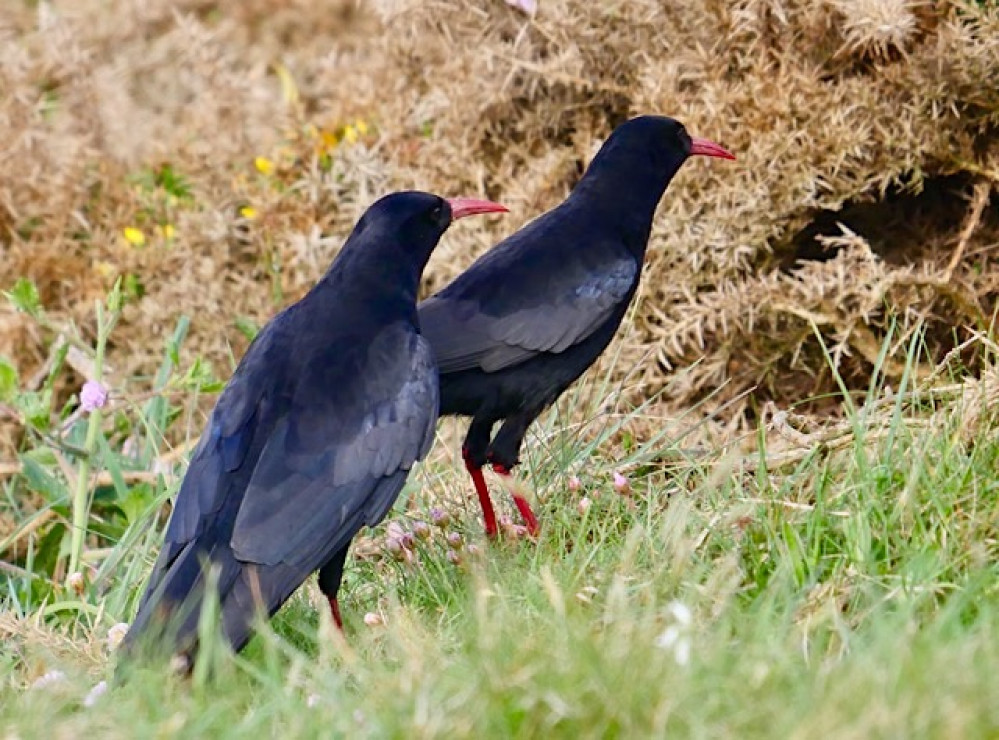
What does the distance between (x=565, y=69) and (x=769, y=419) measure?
1705 millimetres

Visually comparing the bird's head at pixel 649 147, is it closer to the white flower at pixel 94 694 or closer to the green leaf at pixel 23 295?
the green leaf at pixel 23 295

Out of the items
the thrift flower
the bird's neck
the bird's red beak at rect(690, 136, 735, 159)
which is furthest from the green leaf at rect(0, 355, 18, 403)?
the bird's red beak at rect(690, 136, 735, 159)

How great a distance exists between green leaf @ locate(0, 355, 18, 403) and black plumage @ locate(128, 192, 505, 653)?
42.6 inches

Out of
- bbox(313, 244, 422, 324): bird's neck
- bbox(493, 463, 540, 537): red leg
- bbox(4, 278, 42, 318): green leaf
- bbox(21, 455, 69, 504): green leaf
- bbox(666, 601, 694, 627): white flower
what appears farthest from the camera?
bbox(21, 455, 69, 504): green leaf

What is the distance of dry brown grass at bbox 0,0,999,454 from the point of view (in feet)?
20.3

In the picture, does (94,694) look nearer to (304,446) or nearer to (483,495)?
(304,446)

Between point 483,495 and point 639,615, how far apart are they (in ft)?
5.02

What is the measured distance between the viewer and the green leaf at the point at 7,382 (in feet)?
18.1

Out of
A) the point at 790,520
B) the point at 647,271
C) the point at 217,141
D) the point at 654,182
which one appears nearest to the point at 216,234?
the point at 217,141

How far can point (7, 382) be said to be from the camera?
218 inches

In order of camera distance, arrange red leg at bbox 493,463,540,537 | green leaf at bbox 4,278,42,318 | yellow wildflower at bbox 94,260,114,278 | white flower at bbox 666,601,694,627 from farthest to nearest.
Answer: yellow wildflower at bbox 94,260,114,278 → green leaf at bbox 4,278,42,318 → red leg at bbox 493,463,540,537 → white flower at bbox 666,601,694,627

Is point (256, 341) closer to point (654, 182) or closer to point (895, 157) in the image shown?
point (654, 182)

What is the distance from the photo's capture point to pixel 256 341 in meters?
4.91

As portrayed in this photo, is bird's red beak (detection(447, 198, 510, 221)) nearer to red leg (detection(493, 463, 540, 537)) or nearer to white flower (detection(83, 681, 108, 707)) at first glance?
red leg (detection(493, 463, 540, 537))
